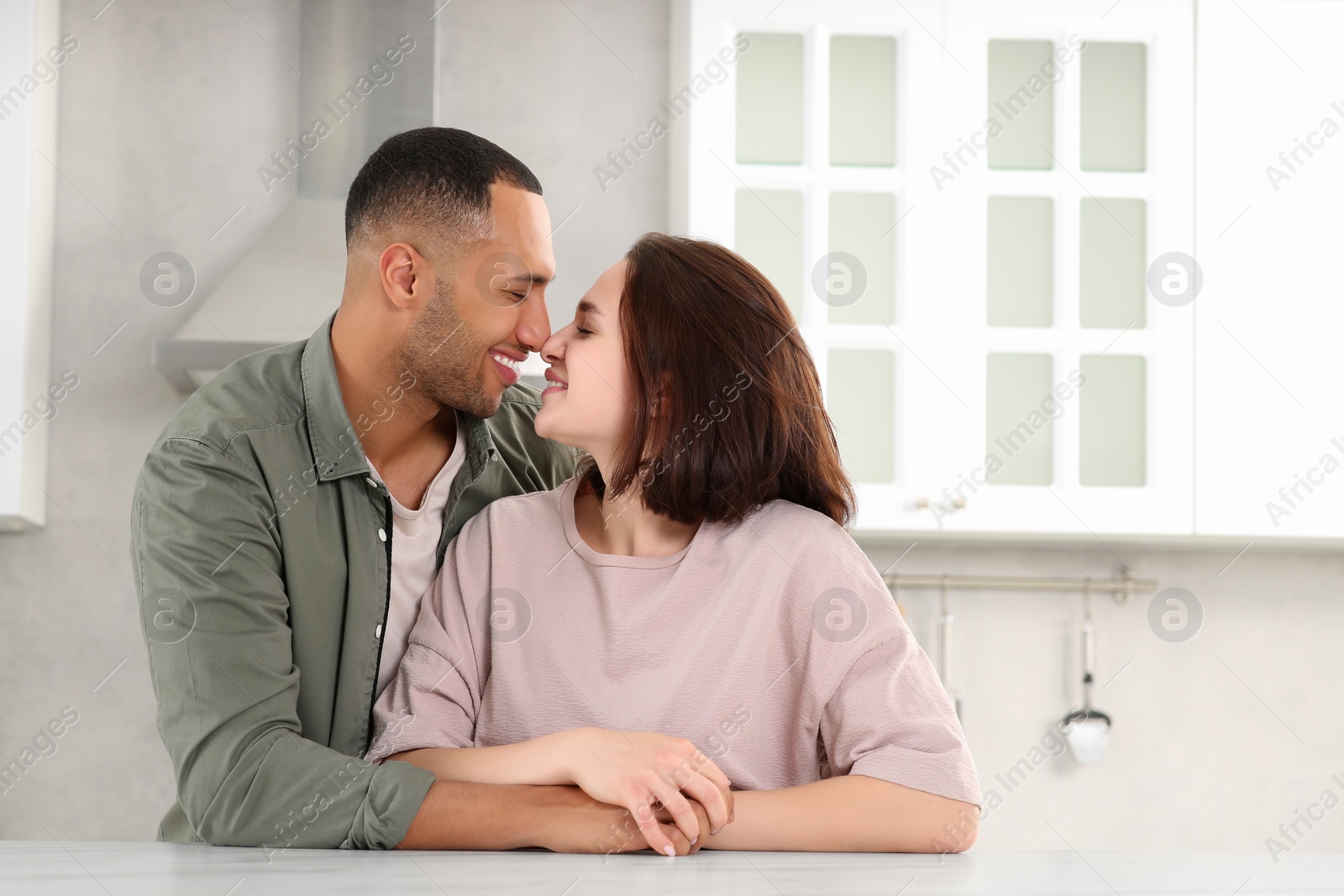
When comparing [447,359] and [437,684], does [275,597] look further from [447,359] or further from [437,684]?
[447,359]

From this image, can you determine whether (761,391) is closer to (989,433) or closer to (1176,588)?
(989,433)

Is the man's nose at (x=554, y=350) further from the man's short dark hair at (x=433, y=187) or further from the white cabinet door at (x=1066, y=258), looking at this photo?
the white cabinet door at (x=1066, y=258)

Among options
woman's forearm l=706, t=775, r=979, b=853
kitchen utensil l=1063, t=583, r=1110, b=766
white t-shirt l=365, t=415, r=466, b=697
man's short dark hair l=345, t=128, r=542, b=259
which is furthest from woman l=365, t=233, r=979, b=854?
kitchen utensil l=1063, t=583, r=1110, b=766

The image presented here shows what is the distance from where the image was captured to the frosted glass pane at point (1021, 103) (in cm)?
229

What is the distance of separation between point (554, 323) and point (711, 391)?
1.37 metres

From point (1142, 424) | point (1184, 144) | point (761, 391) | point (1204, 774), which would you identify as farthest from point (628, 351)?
point (1204, 774)

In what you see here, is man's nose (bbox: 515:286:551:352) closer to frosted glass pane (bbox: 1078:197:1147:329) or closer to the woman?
the woman

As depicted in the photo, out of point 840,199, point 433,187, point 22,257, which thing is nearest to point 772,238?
point 840,199

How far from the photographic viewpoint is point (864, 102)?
90.0 inches

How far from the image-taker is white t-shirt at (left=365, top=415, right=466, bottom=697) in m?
1.30

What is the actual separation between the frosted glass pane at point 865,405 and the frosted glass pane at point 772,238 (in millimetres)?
144

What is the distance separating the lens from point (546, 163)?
2553mm

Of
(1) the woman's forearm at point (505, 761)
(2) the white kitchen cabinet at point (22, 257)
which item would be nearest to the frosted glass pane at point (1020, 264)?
(1) the woman's forearm at point (505, 761)

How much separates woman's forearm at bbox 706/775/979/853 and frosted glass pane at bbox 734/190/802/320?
55.4 inches
